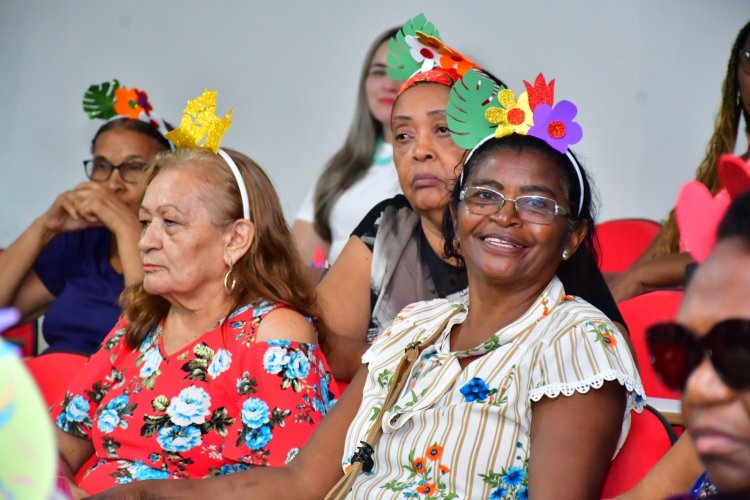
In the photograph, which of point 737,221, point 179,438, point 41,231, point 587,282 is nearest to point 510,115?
point 587,282

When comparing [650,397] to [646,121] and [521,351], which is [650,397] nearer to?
[521,351]

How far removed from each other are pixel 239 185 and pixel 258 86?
101 inches

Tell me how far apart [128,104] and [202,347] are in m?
1.72

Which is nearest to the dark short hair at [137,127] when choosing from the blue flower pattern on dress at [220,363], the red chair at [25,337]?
the red chair at [25,337]

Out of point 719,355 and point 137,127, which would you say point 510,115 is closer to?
point 719,355

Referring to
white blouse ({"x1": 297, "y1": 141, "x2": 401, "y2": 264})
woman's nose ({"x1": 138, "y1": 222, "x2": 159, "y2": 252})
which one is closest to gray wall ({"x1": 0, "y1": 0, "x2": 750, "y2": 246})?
white blouse ({"x1": 297, "y1": 141, "x2": 401, "y2": 264})

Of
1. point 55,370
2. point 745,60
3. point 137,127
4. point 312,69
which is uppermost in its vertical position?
point 745,60

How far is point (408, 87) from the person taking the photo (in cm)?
311

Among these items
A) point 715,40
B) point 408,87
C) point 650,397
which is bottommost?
point 650,397

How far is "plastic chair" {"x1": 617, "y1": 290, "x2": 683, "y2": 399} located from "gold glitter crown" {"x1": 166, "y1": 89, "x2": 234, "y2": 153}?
3.94 ft

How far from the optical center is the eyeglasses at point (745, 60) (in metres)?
3.33

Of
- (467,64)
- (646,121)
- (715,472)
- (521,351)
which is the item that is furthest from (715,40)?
(715,472)

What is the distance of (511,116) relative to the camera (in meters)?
2.38

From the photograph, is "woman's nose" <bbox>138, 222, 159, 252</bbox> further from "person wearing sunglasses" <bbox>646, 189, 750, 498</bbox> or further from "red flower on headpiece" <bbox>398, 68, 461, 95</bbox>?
"person wearing sunglasses" <bbox>646, 189, 750, 498</bbox>
